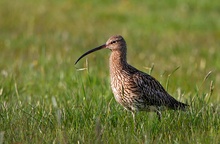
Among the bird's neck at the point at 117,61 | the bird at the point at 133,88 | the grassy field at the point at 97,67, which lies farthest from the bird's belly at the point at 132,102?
the bird's neck at the point at 117,61

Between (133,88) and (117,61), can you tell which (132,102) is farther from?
(117,61)

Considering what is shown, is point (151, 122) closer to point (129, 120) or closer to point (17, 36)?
point (129, 120)

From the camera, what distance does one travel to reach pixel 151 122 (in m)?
5.48

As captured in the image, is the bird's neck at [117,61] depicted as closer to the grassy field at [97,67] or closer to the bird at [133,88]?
the bird at [133,88]

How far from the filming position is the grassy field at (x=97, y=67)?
18.1ft

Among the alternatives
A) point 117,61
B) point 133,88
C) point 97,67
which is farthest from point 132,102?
point 97,67

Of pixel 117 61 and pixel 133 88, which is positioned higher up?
pixel 117 61

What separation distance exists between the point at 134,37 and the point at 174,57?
2464 millimetres

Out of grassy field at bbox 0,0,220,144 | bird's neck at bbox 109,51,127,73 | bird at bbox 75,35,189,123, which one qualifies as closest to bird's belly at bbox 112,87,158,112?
bird at bbox 75,35,189,123

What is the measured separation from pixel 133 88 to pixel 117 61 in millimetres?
448

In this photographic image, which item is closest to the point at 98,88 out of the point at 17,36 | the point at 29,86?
the point at 29,86

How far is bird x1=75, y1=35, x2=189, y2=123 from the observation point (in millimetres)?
6445

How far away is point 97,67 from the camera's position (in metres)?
9.86

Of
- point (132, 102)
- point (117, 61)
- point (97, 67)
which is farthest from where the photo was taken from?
point (97, 67)
